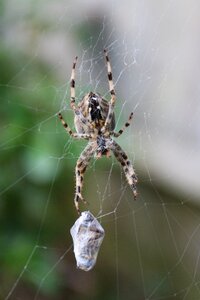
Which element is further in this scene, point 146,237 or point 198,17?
point 146,237

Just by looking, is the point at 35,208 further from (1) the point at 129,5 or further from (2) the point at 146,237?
(1) the point at 129,5

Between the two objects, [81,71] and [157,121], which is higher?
[81,71]

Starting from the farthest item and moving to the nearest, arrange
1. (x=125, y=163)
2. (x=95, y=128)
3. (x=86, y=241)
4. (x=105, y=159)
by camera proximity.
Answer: (x=105, y=159) < (x=125, y=163) < (x=95, y=128) < (x=86, y=241)

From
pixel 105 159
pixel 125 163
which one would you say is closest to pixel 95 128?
pixel 125 163

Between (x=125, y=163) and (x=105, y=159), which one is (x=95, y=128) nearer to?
(x=125, y=163)

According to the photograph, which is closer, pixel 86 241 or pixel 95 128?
pixel 86 241

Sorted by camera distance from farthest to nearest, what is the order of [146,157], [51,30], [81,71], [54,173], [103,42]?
[146,157] < [103,42] < [81,71] < [51,30] < [54,173]

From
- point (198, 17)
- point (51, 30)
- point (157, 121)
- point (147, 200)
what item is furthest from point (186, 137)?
point (51, 30)
